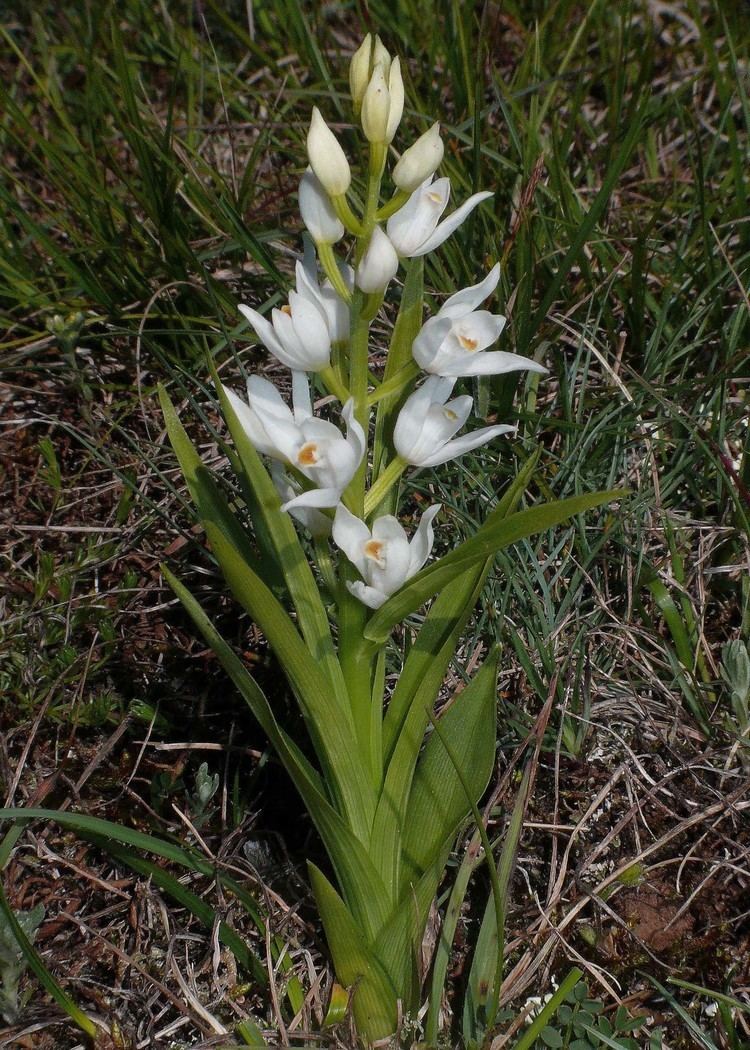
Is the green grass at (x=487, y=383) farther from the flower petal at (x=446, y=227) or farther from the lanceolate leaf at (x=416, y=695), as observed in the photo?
the flower petal at (x=446, y=227)

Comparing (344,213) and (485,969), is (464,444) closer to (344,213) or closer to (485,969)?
(344,213)

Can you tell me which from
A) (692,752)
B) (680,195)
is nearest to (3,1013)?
(692,752)

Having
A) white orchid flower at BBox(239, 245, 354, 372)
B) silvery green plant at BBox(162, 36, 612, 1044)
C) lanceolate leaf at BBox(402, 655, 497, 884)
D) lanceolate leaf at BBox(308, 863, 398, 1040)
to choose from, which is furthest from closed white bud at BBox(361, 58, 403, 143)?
lanceolate leaf at BBox(308, 863, 398, 1040)

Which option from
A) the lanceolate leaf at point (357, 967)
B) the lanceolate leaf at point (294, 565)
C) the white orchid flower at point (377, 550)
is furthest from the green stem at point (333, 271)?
the lanceolate leaf at point (357, 967)

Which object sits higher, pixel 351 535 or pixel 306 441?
pixel 306 441

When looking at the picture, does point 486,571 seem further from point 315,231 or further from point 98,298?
point 98,298

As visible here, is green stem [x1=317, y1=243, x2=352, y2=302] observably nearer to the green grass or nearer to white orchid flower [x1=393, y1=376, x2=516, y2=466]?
white orchid flower [x1=393, y1=376, x2=516, y2=466]

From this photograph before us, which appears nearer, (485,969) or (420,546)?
(420,546)

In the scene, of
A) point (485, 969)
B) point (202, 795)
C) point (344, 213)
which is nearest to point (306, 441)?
point (344, 213)
